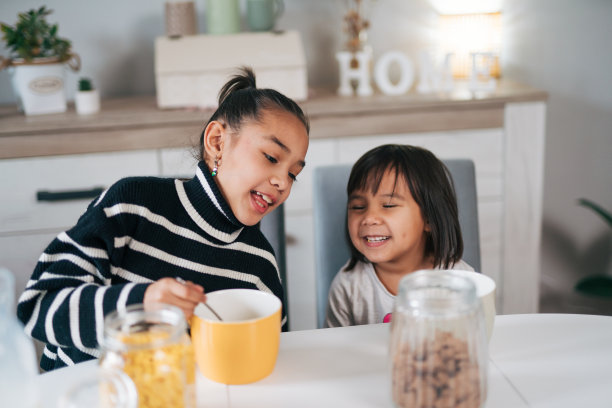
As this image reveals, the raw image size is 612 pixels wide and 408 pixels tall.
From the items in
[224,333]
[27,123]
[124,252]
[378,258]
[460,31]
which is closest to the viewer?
[224,333]

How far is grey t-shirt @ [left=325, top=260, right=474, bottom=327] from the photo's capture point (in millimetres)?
A: 1299

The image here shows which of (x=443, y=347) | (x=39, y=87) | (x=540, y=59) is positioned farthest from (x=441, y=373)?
(x=540, y=59)

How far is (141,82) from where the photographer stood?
2395mm

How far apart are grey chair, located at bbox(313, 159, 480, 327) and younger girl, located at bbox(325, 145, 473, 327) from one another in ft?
0.14

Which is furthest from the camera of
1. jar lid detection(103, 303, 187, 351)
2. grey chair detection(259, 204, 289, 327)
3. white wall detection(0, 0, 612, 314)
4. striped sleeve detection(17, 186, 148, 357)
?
white wall detection(0, 0, 612, 314)

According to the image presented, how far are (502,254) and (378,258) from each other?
1093mm

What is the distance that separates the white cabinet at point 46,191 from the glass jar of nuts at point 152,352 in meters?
1.37

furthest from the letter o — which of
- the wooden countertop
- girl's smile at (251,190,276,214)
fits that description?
girl's smile at (251,190,276,214)

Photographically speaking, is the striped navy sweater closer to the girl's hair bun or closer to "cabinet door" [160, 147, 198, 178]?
the girl's hair bun

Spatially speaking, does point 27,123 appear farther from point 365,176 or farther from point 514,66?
point 514,66

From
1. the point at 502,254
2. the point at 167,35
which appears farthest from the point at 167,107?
the point at 502,254

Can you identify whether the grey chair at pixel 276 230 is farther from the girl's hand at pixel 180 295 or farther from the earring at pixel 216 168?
the girl's hand at pixel 180 295

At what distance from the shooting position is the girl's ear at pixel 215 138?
1106mm

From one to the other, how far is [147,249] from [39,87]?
4.00 feet
